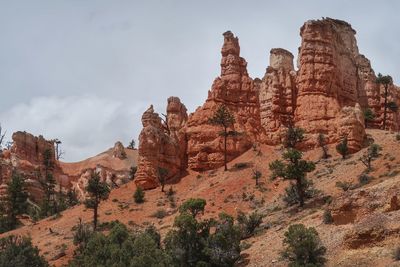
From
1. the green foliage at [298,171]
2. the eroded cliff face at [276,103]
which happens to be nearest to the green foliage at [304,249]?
the green foliage at [298,171]

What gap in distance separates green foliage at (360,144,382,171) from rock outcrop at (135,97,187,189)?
21.0m

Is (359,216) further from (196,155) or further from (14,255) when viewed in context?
(196,155)

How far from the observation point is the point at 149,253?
3766cm

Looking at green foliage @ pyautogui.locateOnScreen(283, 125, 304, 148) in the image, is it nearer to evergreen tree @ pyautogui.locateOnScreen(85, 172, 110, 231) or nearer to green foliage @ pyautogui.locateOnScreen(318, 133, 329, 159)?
green foliage @ pyautogui.locateOnScreen(318, 133, 329, 159)

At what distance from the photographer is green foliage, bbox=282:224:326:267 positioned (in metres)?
31.6

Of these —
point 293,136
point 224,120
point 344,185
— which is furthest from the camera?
point 224,120

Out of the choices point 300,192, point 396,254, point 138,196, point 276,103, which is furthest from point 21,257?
point 276,103

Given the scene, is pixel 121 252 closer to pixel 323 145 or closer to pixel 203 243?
pixel 203 243

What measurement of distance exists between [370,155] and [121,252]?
24887 mm

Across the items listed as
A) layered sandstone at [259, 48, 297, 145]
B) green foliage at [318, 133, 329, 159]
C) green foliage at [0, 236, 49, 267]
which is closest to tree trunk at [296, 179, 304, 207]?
green foliage at [318, 133, 329, 159]

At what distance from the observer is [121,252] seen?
39.4 meters

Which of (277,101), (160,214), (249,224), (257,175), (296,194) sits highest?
(277,101)

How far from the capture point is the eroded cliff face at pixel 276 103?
63.9m

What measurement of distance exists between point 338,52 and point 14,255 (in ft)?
143
